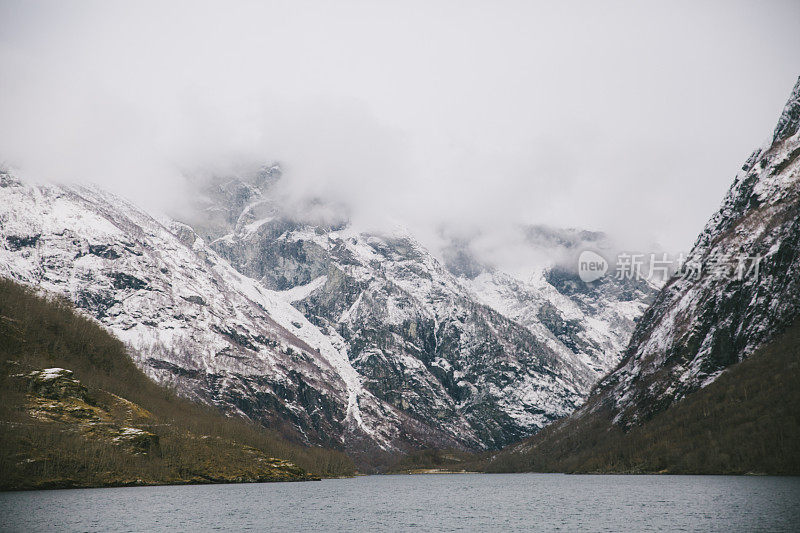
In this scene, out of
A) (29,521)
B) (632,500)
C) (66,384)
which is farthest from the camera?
(66,384)

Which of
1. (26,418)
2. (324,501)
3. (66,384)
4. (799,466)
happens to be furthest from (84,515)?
(799,466)

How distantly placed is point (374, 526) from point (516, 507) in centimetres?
4164

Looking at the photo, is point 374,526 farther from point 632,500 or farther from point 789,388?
point 789,388

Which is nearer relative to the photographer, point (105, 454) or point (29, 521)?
point (29, 521)

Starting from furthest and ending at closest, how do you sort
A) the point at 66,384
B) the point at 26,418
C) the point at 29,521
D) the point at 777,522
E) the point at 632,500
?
the point at 66,384, the point at 26,418, the point at 632,500, the point at 29,521, the point at 777,522

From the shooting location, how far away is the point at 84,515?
96625 mm

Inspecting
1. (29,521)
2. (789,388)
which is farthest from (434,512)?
(789,388)

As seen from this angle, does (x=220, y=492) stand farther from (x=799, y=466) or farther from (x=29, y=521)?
(x=799, y=466)

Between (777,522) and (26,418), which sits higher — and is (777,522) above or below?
below

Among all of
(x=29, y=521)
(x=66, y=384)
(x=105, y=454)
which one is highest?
(x=66, y=384)

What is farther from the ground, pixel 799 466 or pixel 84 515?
pixel 799 466

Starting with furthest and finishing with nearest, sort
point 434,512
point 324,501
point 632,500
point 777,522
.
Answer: point 324,501 → point 632,500 → point 434,512 → point 777,522

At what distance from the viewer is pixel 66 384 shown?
18312cm

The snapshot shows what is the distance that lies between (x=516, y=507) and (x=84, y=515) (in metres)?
82.9
